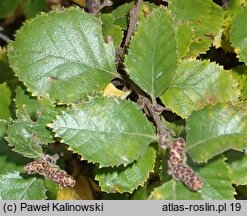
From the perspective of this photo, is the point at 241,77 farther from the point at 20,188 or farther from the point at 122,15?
the point at 20,188

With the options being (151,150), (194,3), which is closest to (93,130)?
(151,150)

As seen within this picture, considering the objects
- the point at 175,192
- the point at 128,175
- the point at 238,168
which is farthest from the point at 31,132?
the point at 238,168

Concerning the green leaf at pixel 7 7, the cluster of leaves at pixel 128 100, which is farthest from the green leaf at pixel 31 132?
the green leaf at pixel 7 7

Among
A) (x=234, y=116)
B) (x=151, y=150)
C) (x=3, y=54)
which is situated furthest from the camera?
(x=3, y=54)

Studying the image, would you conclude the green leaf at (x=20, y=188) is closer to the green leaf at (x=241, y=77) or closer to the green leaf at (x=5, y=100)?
the green leaf at (x=5, y=100)

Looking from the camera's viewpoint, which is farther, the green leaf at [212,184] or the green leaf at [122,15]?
the green leaf at [122,15]

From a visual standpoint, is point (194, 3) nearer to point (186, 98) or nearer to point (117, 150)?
point (186, 98)

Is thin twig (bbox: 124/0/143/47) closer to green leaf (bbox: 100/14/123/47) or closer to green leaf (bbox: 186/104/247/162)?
green leaf (bbox: 100/14/123/47)
